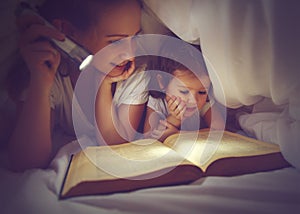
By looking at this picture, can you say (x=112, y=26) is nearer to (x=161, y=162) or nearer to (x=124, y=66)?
(x=124, y=66)

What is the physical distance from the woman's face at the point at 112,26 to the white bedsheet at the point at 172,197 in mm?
294

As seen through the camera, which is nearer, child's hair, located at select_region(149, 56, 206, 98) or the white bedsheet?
the white bedsheet

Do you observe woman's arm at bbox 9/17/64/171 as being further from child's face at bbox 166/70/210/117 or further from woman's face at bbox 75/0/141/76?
child's face at bbox 166/70/210/117

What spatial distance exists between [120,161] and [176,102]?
248 mm

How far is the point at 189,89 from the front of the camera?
0.84m

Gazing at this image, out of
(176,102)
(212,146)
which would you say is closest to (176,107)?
(176,102)

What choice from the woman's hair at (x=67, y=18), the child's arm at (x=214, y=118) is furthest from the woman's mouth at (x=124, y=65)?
the child's arm at (x=214, y=118)

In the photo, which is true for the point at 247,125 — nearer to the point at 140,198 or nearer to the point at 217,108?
the point at 217,108

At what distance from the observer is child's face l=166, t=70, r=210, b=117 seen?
83cm

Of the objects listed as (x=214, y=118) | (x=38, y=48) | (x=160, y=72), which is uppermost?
(x=38, y=48)

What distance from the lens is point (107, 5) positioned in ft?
2.48

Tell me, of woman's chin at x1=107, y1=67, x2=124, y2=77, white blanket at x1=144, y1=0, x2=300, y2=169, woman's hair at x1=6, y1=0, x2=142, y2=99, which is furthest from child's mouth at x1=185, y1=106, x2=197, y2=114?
woman's hair at x1=6, y1=0, x2=142, y2=99

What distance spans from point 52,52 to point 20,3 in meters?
0.12

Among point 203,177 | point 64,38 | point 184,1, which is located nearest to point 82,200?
point 203,177
